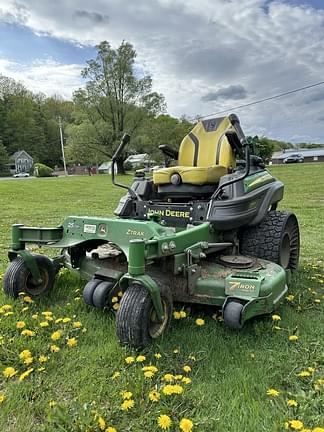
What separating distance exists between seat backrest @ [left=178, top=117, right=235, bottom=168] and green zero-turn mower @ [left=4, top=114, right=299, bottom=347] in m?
0.01

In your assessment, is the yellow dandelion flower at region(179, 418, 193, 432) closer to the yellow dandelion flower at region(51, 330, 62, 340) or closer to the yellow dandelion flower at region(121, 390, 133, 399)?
the yellow dandelion flower at region(121, 390, 133, 399)

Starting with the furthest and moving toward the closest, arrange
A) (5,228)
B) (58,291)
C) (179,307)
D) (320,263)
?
(5,228) → (320,263) → (58,291) → (179,307)

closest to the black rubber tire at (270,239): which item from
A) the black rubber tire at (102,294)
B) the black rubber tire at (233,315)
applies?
the black rubber tire at (233,315)

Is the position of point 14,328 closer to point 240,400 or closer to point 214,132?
point 240,400

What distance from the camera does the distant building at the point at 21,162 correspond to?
68.0 meters

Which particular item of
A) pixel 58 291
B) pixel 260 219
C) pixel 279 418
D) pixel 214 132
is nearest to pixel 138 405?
pixel 279 418

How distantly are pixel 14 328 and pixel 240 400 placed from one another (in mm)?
1568

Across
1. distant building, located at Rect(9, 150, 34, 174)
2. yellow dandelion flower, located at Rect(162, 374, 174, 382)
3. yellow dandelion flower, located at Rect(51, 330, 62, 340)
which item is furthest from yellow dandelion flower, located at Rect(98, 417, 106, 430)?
distant building, located at Rect(9, 150, 34, 174)

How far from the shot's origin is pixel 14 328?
2713mm

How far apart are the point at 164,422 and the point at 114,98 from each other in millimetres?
34804

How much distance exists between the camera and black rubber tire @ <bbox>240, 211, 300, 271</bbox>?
3544mm

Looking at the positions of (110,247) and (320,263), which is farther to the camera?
(320,263)

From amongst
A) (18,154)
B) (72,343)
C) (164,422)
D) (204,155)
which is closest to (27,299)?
(72,343)

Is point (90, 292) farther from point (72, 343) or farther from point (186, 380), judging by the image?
point (186, 380)
